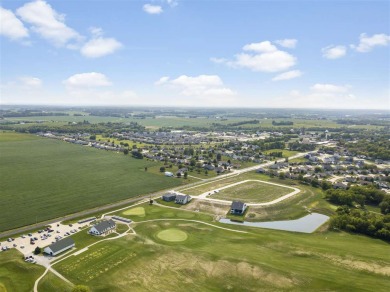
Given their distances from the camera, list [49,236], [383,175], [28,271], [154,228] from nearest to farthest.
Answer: [28,271], [49,236], [154,228], [383,175]

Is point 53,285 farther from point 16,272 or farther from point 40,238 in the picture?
point 40,238

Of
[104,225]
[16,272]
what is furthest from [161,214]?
[16,272]

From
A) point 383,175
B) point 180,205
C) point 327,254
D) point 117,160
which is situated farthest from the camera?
point 117,160

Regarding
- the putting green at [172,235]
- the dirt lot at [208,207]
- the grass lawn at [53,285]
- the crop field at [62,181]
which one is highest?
the crop field at [62,181]

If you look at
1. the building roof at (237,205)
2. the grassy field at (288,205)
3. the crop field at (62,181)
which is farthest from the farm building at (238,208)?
the crop field at (62,181)

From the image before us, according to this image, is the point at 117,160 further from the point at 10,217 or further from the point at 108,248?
the point at 108,248

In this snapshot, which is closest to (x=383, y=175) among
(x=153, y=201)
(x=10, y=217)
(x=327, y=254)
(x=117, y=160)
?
(x=327, y=254)

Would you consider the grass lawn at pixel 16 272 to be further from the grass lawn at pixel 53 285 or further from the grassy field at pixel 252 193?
the grassy field at pixel 252 193
